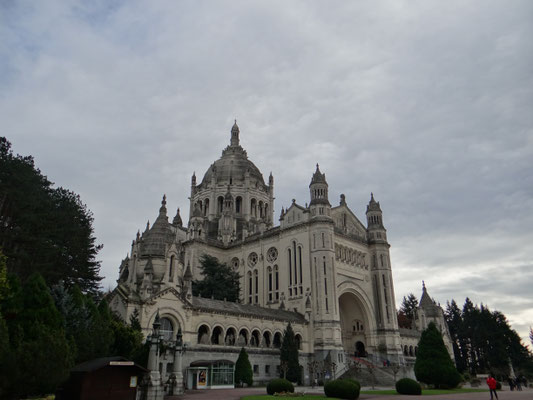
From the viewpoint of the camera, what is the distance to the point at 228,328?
42.9m

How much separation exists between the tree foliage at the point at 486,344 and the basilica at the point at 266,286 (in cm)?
1075

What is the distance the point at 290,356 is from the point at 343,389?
17543mm

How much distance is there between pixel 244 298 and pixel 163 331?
23340 mm

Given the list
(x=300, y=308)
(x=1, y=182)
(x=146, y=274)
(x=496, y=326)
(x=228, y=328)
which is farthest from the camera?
(x=496, y=326)

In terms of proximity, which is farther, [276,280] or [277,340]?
[276,280]

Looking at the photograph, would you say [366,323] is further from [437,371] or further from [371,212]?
[437,371]

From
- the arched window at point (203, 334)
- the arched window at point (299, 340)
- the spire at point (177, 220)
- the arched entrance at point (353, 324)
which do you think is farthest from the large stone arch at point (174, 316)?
the spire at point (177, 220)

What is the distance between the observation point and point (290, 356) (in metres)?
43.7

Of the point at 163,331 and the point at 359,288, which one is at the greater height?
the point at 359,288

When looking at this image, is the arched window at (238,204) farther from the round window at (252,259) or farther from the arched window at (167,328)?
the arched window at (167,328)

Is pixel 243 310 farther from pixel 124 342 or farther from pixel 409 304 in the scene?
pixel 409 304

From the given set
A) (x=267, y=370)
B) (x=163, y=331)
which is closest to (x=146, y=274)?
(x=163, y=331)

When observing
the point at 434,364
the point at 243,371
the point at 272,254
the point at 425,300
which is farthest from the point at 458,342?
the point at 243,371

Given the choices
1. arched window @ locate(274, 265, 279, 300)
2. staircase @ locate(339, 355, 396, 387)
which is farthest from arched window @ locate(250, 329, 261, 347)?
arched window @ locate(274, 265, 279, 300)
